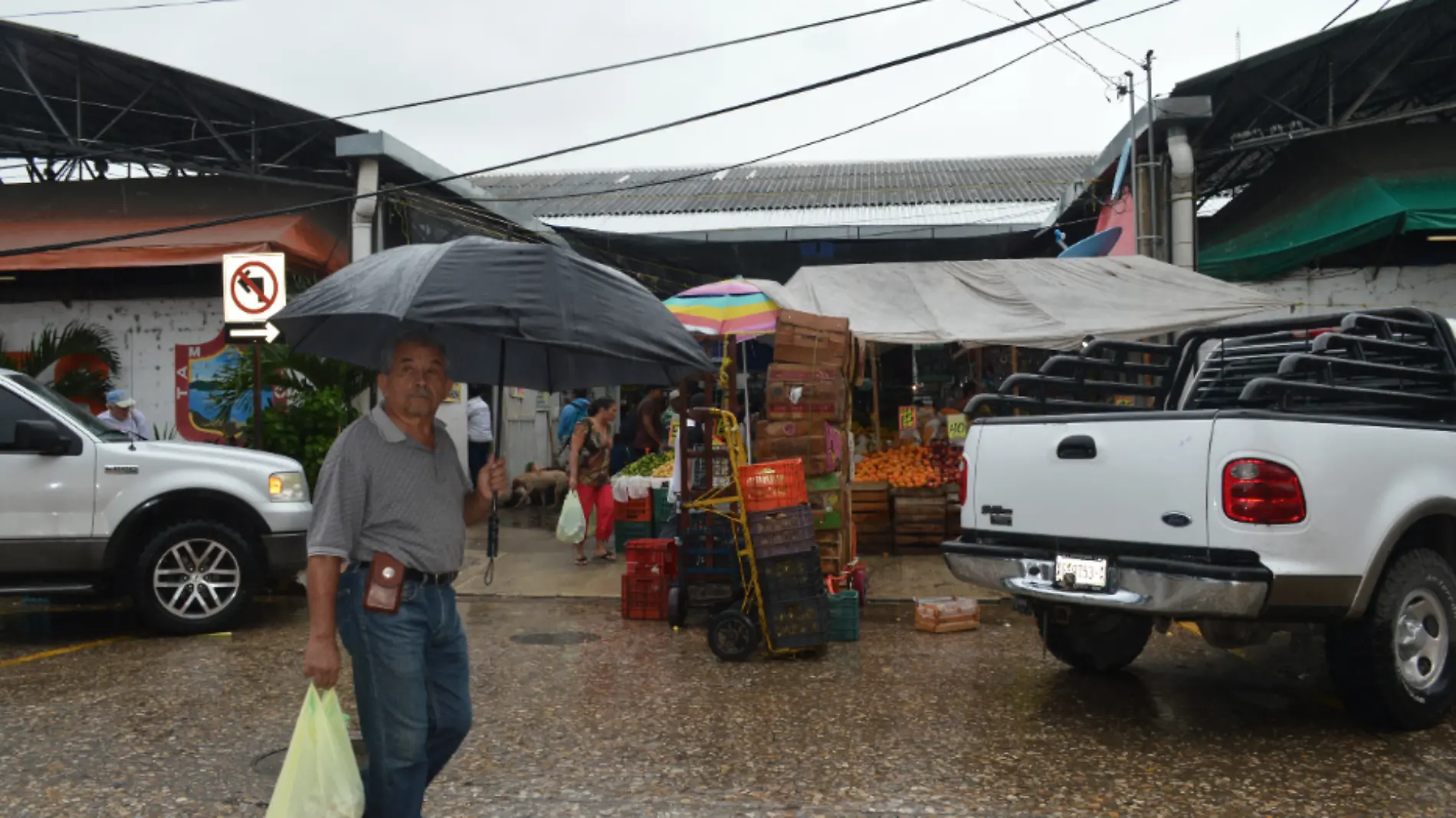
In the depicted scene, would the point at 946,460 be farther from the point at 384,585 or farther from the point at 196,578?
the point at 384,585

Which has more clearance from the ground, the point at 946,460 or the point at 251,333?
the point at 251,333

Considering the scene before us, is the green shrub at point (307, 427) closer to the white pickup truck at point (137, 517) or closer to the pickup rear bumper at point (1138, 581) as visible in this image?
the white pickup truck at point (137, 517)

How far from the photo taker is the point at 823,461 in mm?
9266

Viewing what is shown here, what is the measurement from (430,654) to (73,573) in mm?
6160

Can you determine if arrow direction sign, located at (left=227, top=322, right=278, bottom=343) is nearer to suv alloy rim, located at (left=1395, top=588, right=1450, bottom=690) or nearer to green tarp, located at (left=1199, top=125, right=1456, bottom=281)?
suv alloy rim, located at (left=1395, top=588, right=1450, bottom=690)

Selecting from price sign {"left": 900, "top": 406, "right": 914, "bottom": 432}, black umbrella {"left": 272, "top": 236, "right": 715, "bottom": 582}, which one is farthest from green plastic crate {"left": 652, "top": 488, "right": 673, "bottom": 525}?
black umbrella {"left": 272, "top": 236, "right": 715, "bottom": 582}

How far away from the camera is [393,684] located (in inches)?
134

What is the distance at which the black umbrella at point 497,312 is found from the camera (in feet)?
11.9

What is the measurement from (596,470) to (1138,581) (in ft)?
22.8

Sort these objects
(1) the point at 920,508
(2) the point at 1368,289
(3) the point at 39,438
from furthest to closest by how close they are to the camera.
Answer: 1. (2) the point at 1368,289
2. (1) the point at 920,508
3. (3) the point at 39,438

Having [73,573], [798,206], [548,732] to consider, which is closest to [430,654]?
[548,732]

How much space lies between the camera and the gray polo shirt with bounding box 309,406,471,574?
3.40 metres

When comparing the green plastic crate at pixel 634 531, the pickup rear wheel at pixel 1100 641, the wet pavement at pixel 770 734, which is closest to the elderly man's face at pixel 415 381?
the wet pavement at pixel 770 734

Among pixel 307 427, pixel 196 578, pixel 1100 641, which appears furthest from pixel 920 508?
pixel 196 578
